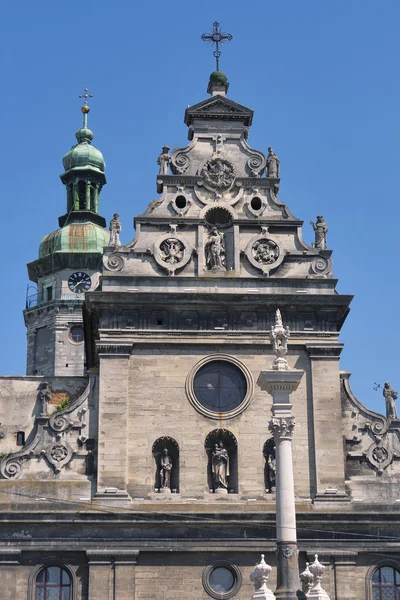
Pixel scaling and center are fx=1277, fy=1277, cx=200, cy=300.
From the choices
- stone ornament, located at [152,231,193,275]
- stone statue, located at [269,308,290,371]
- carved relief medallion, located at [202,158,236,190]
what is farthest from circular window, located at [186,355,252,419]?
stone statue, located at [269,308,290,371]

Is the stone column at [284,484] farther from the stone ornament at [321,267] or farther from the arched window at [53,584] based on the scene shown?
the stone ornament at [321,267]

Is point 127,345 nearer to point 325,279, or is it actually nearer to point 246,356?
point 246,356

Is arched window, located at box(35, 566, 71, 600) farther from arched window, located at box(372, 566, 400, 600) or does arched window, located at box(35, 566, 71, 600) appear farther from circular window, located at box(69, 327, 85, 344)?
circular window, located at box(69, 327, 85, 344)

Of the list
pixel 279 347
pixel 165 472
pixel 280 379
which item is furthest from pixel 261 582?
pixel 165 472

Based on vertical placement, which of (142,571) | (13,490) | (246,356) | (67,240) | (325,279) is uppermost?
(67,240)

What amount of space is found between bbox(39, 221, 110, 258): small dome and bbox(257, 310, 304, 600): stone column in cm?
3645

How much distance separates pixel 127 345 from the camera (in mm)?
39250

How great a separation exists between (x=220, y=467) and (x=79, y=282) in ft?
94.6

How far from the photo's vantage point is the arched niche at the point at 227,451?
126ft

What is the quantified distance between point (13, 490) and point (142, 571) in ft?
14.8

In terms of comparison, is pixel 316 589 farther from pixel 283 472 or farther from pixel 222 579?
pixel 222 579

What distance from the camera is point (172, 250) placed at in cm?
4059

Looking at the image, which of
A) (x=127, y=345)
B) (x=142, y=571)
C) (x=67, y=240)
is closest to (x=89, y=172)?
(x=67, y=240)

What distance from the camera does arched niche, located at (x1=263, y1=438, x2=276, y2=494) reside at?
3831 centimetres
